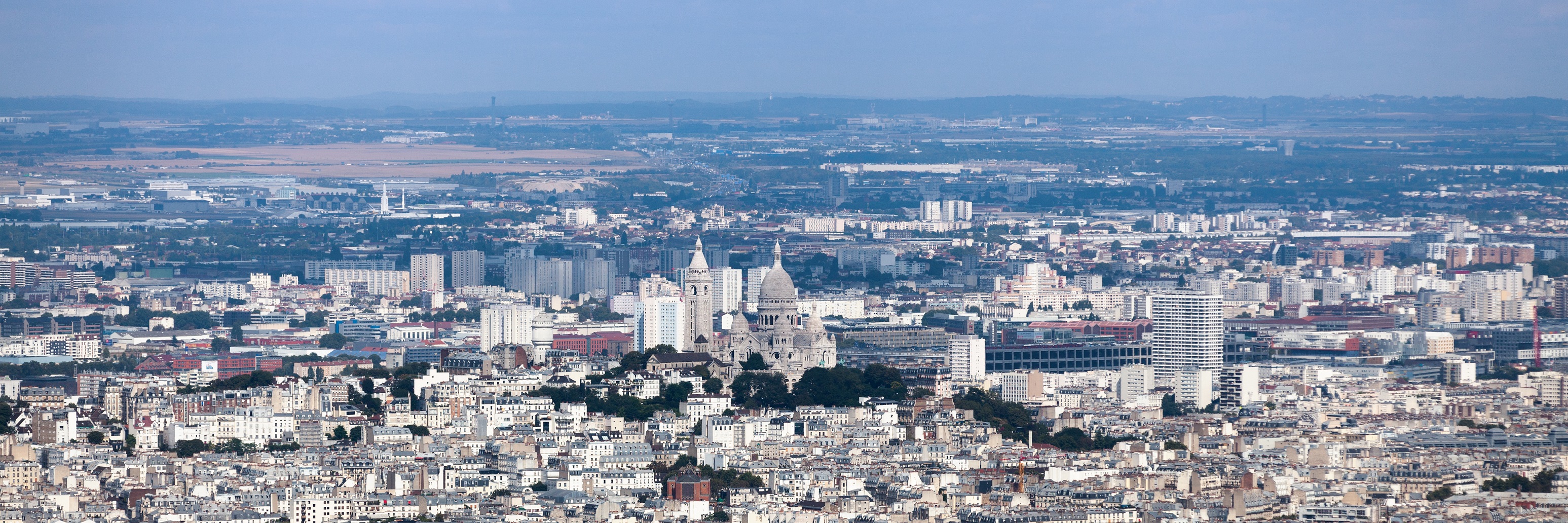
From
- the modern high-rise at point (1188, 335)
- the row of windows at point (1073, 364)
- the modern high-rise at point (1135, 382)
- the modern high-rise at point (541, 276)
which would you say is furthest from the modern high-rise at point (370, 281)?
the modern high-rise at point (1135, 382)

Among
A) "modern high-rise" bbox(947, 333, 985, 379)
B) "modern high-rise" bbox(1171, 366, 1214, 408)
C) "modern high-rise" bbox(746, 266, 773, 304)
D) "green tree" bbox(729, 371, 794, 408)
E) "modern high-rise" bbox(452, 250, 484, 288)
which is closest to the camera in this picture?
"green tree" bbox(729, 371, 794, 408)

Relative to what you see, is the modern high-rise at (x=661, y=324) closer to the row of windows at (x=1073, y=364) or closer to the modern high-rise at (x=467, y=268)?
the row of windows at (x=1073, y=364)

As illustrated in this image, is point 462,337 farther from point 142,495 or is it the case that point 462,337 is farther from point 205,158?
point 205,158

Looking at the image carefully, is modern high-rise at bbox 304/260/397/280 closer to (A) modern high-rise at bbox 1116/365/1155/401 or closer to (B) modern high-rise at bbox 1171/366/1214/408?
(A) modern high-rise at bbox 1116/365/1155/401

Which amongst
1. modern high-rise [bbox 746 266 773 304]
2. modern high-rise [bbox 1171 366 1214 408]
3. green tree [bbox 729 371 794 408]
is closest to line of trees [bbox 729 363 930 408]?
green tree [bbox 729 371 794 408]

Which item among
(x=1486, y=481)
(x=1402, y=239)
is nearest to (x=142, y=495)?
(x=1486, y=481)
